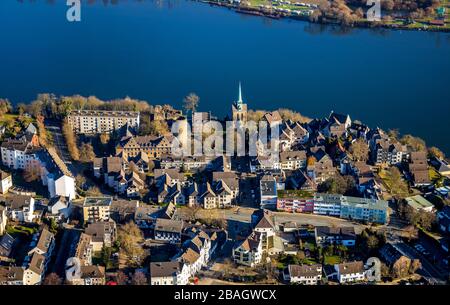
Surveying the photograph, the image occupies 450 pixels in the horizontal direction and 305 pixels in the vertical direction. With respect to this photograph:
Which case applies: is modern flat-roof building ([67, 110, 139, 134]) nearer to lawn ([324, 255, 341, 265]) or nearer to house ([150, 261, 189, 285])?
house ([150, 261, 189, 285])

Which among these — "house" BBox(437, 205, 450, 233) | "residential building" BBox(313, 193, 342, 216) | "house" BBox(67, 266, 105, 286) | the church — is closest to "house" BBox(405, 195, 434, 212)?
"house" BBox(437, 205, 450, 233)

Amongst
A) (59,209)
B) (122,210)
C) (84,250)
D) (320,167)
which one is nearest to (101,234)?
(84,250)

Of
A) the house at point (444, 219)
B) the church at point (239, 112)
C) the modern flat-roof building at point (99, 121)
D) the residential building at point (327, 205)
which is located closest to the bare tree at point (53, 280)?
the residential building at point (327, 205)

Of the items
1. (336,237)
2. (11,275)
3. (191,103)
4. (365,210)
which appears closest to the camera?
(11,275)

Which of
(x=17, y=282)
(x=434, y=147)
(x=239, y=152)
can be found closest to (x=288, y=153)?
(x=239, y=152)

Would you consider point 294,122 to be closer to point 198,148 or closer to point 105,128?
point 198,148

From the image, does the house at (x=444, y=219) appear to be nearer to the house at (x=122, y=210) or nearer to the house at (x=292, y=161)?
the house at (x=292, y=161)

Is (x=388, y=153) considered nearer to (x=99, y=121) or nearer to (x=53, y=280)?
(x=99, y=121)
